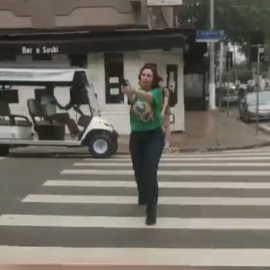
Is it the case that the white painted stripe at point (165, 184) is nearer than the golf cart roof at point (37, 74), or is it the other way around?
the white painted stripe at point (165, 184)

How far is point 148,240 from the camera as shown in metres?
6.34

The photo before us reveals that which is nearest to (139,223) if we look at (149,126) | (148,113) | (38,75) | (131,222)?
(131,222)

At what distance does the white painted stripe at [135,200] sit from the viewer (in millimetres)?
8289

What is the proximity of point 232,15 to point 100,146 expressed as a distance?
3349 cm

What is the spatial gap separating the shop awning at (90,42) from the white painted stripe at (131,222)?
12.6 m

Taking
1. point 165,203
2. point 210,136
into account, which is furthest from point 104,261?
point 210,136

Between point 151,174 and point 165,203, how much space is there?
1397mm

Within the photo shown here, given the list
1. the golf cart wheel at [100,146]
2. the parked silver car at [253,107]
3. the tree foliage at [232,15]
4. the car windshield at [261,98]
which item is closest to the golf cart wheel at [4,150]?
the golf cart wheel at [100,146]

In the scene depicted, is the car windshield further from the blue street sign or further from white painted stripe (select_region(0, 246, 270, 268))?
white painted stripe (select_region(0, 246, 270, 268))

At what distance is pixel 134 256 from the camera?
578cm

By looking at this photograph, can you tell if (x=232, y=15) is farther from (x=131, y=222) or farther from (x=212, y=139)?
(x=131, y=222)

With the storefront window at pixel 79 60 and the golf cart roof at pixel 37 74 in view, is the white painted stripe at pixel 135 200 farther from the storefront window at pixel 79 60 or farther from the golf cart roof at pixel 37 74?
the storefront window at pixel 79 60

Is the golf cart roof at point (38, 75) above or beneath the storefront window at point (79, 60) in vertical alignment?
beneath

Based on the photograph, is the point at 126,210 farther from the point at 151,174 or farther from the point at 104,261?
the point at 104,261
